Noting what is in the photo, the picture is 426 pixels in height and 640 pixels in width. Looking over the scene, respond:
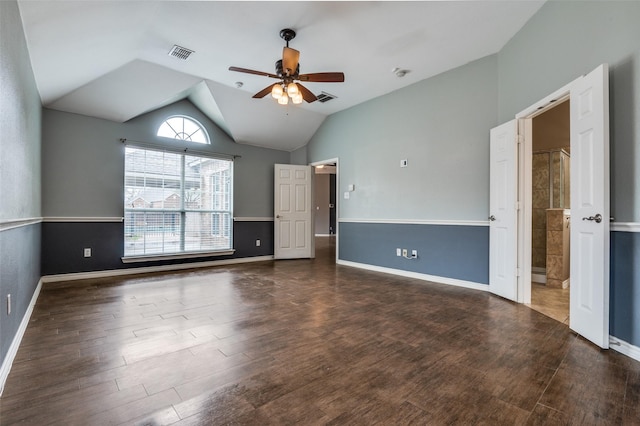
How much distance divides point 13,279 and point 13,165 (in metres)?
0.82

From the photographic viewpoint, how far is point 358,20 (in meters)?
3.11

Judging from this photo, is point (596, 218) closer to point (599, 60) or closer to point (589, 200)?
point (589, 200)

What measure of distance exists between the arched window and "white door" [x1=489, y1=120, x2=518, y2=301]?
4855 millimetres

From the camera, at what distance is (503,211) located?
11.5 ft

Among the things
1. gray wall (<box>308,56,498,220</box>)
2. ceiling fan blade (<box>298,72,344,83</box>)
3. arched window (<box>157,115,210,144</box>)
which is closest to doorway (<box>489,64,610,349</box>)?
gray wall (<box>308,56,498,220</box>)

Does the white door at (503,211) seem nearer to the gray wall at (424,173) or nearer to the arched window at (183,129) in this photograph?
the gray wall at (424,173)

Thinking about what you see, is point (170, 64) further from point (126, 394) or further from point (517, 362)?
point (517, 362)

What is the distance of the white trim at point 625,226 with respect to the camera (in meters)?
2.02

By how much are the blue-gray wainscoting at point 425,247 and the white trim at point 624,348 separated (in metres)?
1.66

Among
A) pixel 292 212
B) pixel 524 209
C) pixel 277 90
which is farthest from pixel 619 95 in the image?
pixel 292 212

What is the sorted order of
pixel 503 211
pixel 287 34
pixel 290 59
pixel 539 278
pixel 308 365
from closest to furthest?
1. pixel 308 365
2. pixel 290 59
3. pixel 287 34
4. pixel 503 211
5. pixel 539 278

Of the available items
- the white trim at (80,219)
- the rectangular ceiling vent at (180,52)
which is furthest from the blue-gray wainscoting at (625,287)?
the white trim at (80,219)

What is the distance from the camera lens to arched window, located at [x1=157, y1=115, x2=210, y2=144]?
5.18m

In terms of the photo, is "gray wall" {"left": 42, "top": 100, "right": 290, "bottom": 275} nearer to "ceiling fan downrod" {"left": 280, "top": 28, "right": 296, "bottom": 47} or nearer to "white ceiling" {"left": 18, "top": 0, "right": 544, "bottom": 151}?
"white ceiling" {"left": 18, "top": 0, "right": 544, "bottom": 151}
